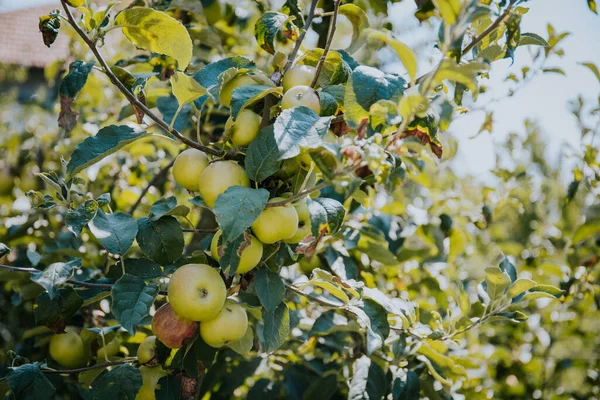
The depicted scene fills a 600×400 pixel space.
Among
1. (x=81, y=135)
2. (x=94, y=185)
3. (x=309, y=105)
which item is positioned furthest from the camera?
(x=81, y=135)

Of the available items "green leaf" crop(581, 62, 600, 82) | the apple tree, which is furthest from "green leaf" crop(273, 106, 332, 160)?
"green leaf" crop(581, 62, 600, 82)

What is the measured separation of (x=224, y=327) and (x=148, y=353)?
0.83 ft

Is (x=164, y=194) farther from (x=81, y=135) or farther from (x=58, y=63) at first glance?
(x=58, y=63)

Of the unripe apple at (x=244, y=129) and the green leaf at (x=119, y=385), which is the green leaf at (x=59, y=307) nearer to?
the green leaf at (x=119, y=385)

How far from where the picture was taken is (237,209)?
81 centimetres

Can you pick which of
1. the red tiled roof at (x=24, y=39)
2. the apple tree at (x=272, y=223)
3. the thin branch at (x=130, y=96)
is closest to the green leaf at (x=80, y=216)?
the apple tree at (x=272, y=223)

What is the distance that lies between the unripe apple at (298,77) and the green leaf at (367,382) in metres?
0.74

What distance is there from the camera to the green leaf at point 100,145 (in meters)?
0.95

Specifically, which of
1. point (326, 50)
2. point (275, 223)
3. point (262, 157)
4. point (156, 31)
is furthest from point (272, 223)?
point (156, 31)

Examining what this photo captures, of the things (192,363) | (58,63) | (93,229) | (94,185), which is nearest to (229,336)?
(192,363)

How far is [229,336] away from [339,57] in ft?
1.94

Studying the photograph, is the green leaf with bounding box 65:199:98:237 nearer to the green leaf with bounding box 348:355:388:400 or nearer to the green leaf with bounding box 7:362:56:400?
the green leaf with bounding box 7:362:56:400

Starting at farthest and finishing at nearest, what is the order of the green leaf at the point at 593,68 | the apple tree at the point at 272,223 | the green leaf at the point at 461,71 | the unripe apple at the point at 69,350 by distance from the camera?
the green leaf at the point at 593,68, the unripe apple at the point at 69,350, the apple tree at the point at 272,223, the green leaf at the point at 461,71

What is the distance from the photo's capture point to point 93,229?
3.32 ft
